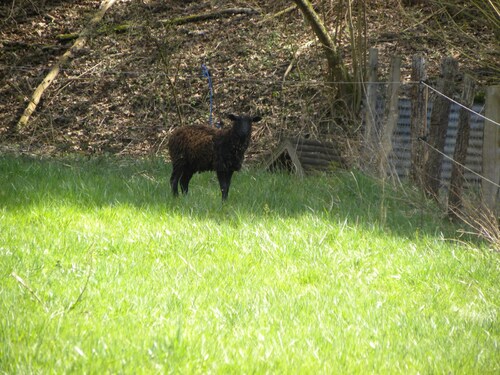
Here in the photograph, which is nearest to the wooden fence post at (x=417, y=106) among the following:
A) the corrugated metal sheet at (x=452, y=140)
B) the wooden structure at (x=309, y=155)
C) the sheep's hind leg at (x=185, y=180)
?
the corrugated metal sheet at (x=452, y=140)

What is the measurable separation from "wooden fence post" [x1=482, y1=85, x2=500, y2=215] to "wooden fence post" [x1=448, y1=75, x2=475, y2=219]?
0.45 meters

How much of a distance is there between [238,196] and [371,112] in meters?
2.90

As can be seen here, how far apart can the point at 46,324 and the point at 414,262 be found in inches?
146

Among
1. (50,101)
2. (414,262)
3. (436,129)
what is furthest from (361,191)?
(50,101)

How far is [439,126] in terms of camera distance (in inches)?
378

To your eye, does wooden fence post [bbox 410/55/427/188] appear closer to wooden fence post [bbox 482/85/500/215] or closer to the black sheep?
wooden fence post [bbox 482/85/500/215]

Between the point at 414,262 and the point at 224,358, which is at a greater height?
the point at 224,358

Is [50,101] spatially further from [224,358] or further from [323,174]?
[224,358]

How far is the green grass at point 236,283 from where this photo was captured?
4652mm

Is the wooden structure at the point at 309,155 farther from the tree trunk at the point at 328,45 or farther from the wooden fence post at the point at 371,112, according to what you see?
the tree trunk at the point at 328,45

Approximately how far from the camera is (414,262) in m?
7.21

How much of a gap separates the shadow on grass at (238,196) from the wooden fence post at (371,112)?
455 millimetres

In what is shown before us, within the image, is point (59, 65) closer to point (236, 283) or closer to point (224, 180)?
point (224, 180)

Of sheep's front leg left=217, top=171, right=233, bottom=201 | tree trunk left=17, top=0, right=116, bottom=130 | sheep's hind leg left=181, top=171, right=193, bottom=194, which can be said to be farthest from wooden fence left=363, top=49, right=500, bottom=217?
tree trunk left=17, top=0, right=116, bottom=130
